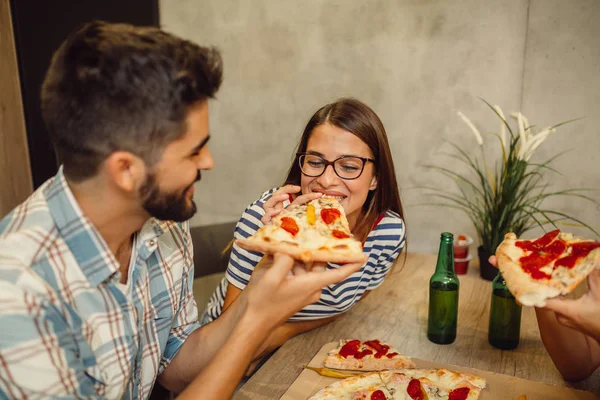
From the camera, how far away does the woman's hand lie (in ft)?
6.95

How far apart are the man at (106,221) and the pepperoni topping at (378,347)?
53 centimetres

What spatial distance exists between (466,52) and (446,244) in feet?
6.90

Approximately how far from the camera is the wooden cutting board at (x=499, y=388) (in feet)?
5.31

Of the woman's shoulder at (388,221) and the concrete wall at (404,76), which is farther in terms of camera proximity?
the concrete wall at (404,76)

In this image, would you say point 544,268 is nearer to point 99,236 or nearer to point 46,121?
point 99,236

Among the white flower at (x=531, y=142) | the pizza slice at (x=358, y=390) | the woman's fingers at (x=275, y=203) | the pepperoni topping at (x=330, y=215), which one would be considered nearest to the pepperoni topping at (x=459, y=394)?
the pizza slice at (x=358, y=390)

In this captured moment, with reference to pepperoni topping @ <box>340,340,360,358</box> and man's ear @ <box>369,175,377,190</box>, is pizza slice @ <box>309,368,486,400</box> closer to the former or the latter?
pepperoni topping @ <box>340,340,360,358</box>

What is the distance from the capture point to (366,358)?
1.83 m

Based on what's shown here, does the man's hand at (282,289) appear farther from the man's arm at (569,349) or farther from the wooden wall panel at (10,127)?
the wooden wall panel at (10,127)

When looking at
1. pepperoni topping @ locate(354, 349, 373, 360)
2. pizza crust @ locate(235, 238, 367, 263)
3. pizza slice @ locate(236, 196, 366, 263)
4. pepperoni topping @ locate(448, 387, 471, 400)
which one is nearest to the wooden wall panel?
pizza slice @ locate(236, 196, 366, 263)

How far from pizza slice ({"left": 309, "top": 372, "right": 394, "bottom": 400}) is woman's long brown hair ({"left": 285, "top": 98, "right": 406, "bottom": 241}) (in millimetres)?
825

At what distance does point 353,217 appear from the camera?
253 cm

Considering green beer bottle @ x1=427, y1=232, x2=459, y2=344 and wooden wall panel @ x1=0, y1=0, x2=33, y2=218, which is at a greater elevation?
wooden wall panel @ x1=0, y1=0, x2=33, y2=218

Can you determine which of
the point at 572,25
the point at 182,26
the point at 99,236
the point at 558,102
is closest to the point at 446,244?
the point at 99,236
